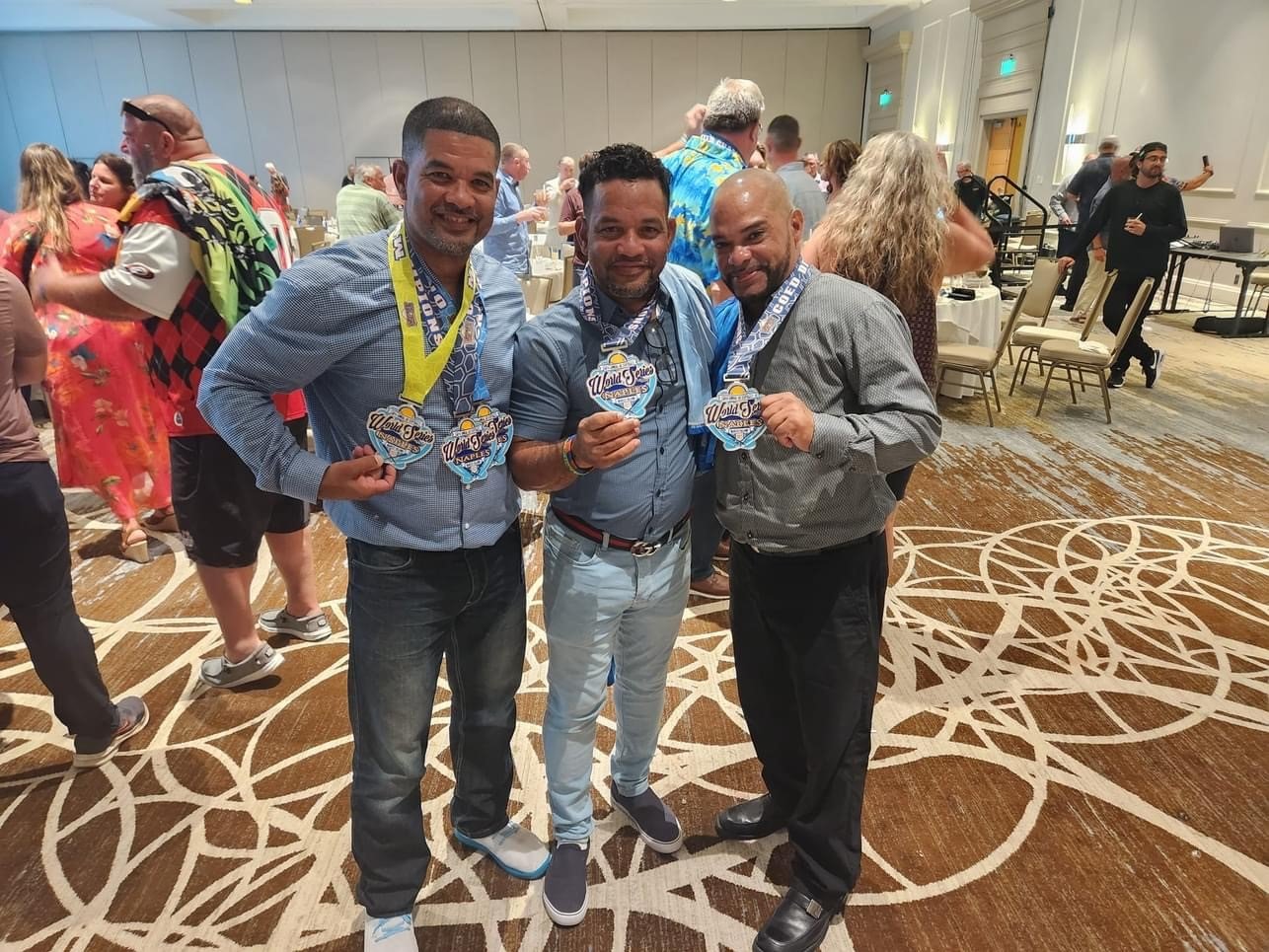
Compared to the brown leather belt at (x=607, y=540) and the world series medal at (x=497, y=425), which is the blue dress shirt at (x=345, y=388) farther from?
the brown leather belt at (x=607, y=540)

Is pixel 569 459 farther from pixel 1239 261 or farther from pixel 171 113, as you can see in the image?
pixel 1239 261

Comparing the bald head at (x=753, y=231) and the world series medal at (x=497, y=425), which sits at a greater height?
the bald head at (x=753, y=231)

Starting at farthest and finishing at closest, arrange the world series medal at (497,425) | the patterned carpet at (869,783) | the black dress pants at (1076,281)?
the black dress pants at (1076,281), the patterned carpet at (869,783), the world series medal at (497,425)

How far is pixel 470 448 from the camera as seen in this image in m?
1.37

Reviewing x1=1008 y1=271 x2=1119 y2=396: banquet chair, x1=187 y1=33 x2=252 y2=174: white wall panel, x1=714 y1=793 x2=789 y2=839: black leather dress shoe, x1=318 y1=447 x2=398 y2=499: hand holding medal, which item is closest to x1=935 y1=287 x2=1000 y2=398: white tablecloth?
x1=1008 y1=271 x2=1119 y2=396: banquet chair

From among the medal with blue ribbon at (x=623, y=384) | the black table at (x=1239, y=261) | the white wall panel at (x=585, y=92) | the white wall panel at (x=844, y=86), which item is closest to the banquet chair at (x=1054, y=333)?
the black table at (x=1239, y=261)

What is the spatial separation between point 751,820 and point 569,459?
3.91ft

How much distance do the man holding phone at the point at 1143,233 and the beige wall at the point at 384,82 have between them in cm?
1039

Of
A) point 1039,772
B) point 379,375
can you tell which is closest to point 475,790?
point 379,375

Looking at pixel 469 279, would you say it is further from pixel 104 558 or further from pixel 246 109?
pixel 246 109

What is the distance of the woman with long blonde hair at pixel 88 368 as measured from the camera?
122 inches

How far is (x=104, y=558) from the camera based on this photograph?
140 inches

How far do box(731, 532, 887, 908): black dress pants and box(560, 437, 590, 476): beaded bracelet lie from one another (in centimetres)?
47

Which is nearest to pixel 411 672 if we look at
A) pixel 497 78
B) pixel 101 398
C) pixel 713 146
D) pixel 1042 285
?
pixel 713 146
